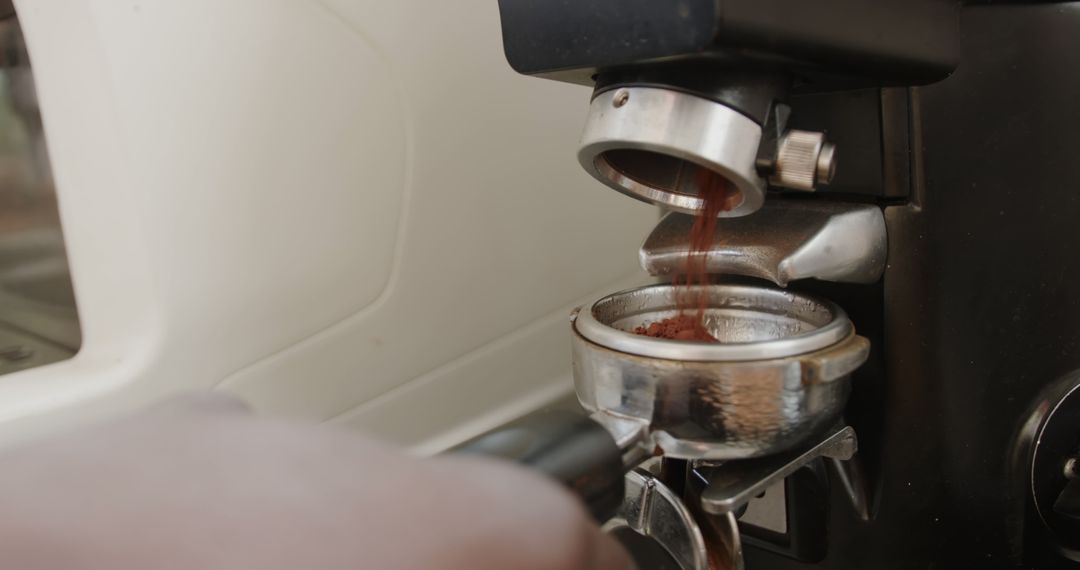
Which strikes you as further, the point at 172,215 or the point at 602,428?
the point at 172,215

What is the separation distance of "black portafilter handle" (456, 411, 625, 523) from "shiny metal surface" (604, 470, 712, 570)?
0.19 feet

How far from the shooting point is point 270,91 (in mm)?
468

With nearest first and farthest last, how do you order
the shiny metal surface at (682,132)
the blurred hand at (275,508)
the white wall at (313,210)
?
the blurred hand at (275,508) → the shiny metal surface at (682,132) → the white wall at (313,210)

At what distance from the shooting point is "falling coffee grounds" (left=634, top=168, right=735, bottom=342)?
360 mm

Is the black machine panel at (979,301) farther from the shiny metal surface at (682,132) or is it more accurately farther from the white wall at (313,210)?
the white wall at (313,210)

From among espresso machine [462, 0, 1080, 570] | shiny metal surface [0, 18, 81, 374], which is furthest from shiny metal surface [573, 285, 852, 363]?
shiny metal surface [0, 18, 81, 374]

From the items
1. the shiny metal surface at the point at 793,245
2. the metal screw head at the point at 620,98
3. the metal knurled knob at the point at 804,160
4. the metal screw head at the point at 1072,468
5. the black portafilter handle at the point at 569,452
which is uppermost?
the metal screw head at the point at 620,98

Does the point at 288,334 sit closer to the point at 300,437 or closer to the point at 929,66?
the point at 300,437

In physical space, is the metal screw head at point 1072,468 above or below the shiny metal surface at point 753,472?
below

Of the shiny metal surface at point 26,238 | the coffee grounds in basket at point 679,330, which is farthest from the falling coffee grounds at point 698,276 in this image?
the shiny metal surface at point 26,238

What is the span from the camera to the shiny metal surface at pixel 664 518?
348 mm

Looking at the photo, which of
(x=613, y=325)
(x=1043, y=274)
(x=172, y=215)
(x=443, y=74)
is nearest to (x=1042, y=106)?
(x=1043, y=274)

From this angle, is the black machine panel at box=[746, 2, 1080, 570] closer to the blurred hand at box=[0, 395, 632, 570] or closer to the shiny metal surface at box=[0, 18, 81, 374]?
the blurred hand at box=[0, 395, 632, 570]

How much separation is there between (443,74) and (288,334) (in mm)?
183
